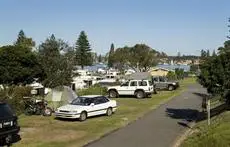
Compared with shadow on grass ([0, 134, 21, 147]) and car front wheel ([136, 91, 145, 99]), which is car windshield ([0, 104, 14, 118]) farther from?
car front wheel ([136, 91, 145, 99])

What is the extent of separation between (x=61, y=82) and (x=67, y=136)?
14.9 metres

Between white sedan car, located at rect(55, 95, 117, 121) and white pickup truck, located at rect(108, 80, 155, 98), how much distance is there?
14757mm

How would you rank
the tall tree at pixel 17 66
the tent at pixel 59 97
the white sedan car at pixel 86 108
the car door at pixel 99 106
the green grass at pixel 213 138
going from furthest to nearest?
the tall tree at pixel 17 66 < the tent at pixel 59 97 < the car door at pixel 99 106 < the white sedan car at pixel 86 108 < the green grass at pixel 213 138

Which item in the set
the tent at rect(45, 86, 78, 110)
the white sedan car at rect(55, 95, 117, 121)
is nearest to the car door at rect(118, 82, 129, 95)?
the tent at rect(45, 86, 78, 110)

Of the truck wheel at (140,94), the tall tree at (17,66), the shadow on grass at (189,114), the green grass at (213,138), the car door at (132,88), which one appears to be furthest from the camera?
the car door at (132,88)

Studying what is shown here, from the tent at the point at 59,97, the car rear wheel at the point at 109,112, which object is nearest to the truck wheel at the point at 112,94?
the tent at the point at 59,97

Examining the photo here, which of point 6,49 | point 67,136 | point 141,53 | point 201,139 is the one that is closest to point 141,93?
point 6,49

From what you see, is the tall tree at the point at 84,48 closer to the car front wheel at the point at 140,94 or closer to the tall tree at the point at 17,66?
the car front wheel at the point at 140,94

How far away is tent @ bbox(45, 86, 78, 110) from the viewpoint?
29.1 meters

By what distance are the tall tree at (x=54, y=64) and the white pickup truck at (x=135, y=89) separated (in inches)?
324

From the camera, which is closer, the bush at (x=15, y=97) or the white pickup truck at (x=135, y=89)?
the bush at (x=15, y=97)

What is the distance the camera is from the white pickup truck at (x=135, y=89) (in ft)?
139

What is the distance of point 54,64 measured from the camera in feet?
113

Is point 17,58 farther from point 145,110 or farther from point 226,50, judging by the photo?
point 226,50
